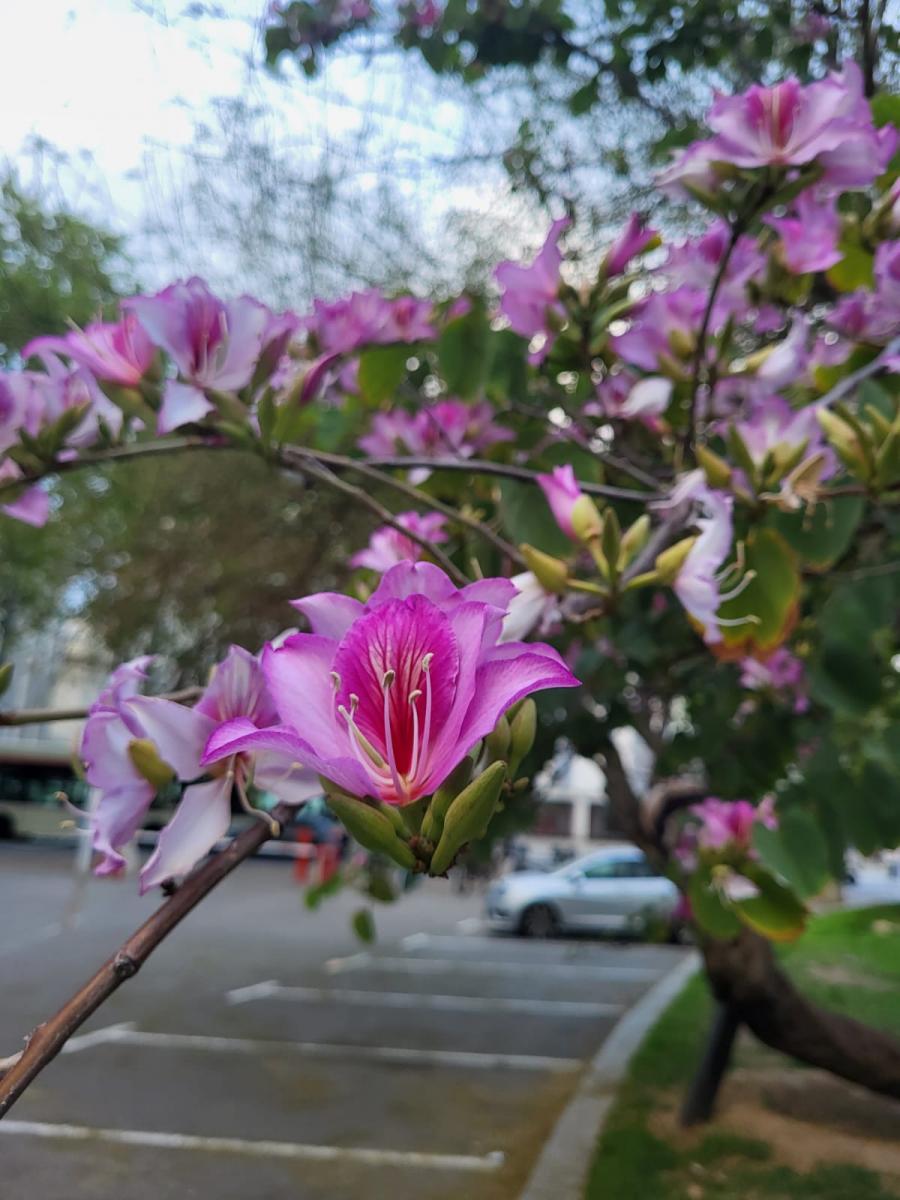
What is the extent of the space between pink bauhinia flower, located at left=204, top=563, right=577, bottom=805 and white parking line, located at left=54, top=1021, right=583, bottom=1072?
4929mm

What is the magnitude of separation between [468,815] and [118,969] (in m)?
0.24

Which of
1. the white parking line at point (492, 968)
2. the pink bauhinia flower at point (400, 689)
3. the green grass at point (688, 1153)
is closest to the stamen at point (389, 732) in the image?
the pink bauhinia flower at point (400, 689)

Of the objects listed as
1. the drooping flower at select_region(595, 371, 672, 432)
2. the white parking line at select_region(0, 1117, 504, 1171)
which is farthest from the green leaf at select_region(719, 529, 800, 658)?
the white parking line at select_region(0, 1117, 504, 1171)

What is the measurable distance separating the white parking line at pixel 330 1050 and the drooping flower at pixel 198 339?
457cm

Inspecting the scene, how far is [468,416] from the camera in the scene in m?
1.98

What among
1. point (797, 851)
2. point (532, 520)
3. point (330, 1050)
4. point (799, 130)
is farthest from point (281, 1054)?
point (799, 130)

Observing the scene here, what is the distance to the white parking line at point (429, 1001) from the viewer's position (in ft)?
24.0

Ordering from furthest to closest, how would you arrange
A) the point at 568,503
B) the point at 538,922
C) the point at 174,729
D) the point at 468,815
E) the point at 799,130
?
the point at 538,922 < the point at 799,130 < the point at 568,503 < the point at 174,729 < the point at 468,815

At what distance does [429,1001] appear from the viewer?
314 inches

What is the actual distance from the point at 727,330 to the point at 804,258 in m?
0.18

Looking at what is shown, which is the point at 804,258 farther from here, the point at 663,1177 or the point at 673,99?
the point at 663,1177

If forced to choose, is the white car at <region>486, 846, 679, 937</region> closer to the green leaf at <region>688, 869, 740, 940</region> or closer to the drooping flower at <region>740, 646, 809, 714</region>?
the drooping flower at <region>740, 646, 809, 714</region>

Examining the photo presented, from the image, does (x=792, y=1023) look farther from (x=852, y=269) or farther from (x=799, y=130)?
(x=799, y=130)

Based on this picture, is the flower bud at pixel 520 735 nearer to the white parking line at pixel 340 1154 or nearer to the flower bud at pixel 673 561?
the flower bud at pixel 673 561
